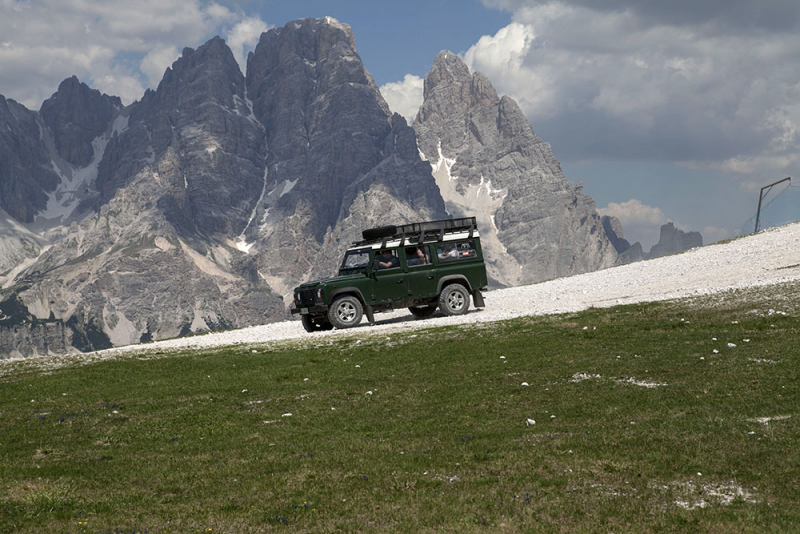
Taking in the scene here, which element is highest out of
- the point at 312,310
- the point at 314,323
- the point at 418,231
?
the point at 418,231

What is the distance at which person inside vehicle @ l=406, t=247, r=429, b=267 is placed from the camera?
112 ft

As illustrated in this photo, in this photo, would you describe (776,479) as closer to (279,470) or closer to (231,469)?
(279,470)

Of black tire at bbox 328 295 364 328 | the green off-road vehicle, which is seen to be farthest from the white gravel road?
the green off-road vehicle

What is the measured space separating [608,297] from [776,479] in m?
26.7

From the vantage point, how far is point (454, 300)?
35188 millimetres

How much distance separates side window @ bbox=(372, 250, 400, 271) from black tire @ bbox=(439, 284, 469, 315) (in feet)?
9.25

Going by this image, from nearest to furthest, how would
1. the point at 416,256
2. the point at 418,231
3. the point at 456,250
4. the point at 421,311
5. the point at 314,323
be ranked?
the point at 416,256
the point at 314,323
the point at 418,231
the point at 456,250
the point at 421,311

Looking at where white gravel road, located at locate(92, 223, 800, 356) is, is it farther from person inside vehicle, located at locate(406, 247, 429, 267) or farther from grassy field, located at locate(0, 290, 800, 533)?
grassy field, located at locate(0, 290, 800, 533)

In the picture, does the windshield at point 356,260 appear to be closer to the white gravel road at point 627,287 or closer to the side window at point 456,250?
the white gravel road at point 627,287

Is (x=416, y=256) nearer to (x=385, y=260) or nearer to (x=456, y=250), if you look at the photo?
(x=385, y=260)

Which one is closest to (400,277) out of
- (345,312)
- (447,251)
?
(447,251)

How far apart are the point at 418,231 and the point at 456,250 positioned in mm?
2064

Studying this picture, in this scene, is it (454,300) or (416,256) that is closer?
(416,256)

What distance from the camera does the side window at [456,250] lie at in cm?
3497
